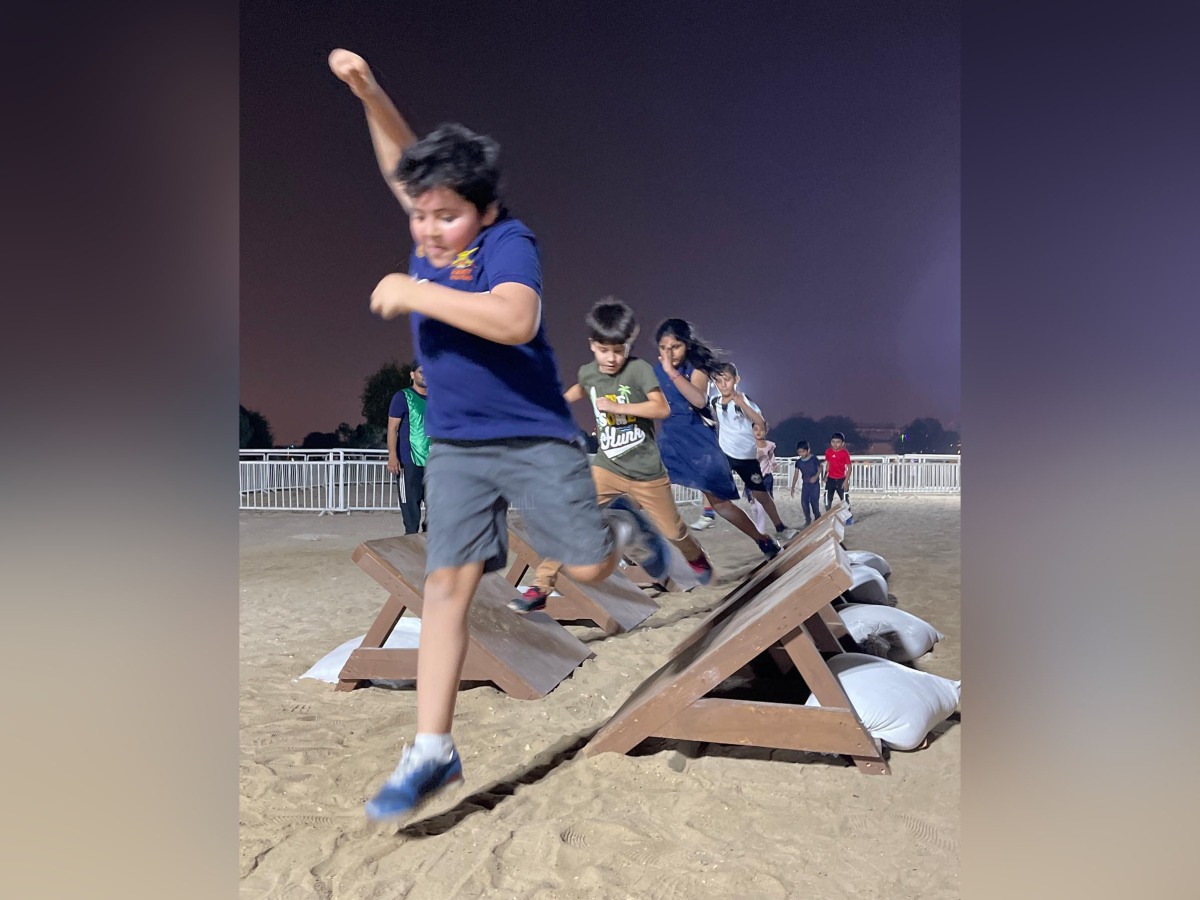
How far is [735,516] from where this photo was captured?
381cm

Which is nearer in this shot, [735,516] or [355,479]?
[735,516]

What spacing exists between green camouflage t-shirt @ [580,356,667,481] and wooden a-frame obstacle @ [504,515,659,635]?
3.66 feet

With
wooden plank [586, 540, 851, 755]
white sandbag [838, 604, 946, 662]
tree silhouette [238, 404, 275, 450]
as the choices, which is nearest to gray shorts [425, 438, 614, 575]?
wooden plank [586, 540, 851, 755]

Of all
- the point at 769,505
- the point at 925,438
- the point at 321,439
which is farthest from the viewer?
the point at 769,505

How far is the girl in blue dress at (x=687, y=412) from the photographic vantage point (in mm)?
2162

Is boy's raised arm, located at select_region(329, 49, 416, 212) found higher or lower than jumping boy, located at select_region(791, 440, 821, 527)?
higher

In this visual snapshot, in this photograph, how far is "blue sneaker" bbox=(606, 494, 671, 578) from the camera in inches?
77.5

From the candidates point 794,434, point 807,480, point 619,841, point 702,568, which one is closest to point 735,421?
point 794,434

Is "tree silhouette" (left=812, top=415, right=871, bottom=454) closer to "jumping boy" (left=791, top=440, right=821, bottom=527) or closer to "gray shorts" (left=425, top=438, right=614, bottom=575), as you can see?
"jumping boy" (left=791, top=440, right=821, bottom=527)

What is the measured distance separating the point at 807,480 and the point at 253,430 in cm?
290

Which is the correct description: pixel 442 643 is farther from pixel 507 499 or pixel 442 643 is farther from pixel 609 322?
pixel 609 322

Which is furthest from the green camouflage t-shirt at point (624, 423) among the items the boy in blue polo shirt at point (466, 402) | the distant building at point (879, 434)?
the distant building at point (879, 434)
